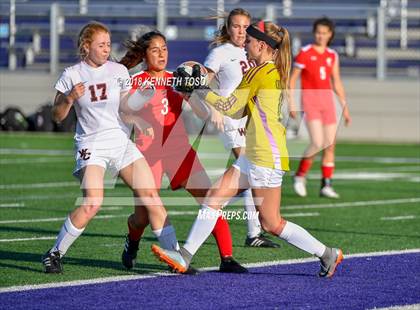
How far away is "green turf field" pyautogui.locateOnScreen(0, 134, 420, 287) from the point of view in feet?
29.0

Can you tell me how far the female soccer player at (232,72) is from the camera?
9.74 metres

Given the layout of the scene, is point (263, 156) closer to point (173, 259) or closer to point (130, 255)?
point (173, 259)

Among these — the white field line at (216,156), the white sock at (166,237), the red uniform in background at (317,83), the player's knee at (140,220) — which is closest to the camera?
the white sock at (166,237)

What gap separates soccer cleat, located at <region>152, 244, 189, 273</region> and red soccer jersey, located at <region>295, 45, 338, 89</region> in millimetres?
7132

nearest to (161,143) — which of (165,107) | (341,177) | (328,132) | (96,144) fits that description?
(165,107)

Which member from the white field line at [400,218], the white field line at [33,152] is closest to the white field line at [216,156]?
the white field line at [33,152]

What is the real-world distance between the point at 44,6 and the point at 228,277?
69.0 feet

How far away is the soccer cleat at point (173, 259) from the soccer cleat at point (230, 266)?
1.48 ft

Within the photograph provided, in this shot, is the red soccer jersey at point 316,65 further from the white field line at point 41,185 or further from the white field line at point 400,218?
the white field line at point 41,185

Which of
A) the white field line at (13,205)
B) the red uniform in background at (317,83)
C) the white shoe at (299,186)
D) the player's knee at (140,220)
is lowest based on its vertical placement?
the white field line at (13,205)

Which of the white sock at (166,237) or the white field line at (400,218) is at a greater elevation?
the white sock at (166,237)

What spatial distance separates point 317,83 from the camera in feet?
48.2

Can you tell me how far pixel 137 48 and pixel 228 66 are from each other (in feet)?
5.02

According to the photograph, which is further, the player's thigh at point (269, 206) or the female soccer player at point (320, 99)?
the female soccer player at point (320, 99)
